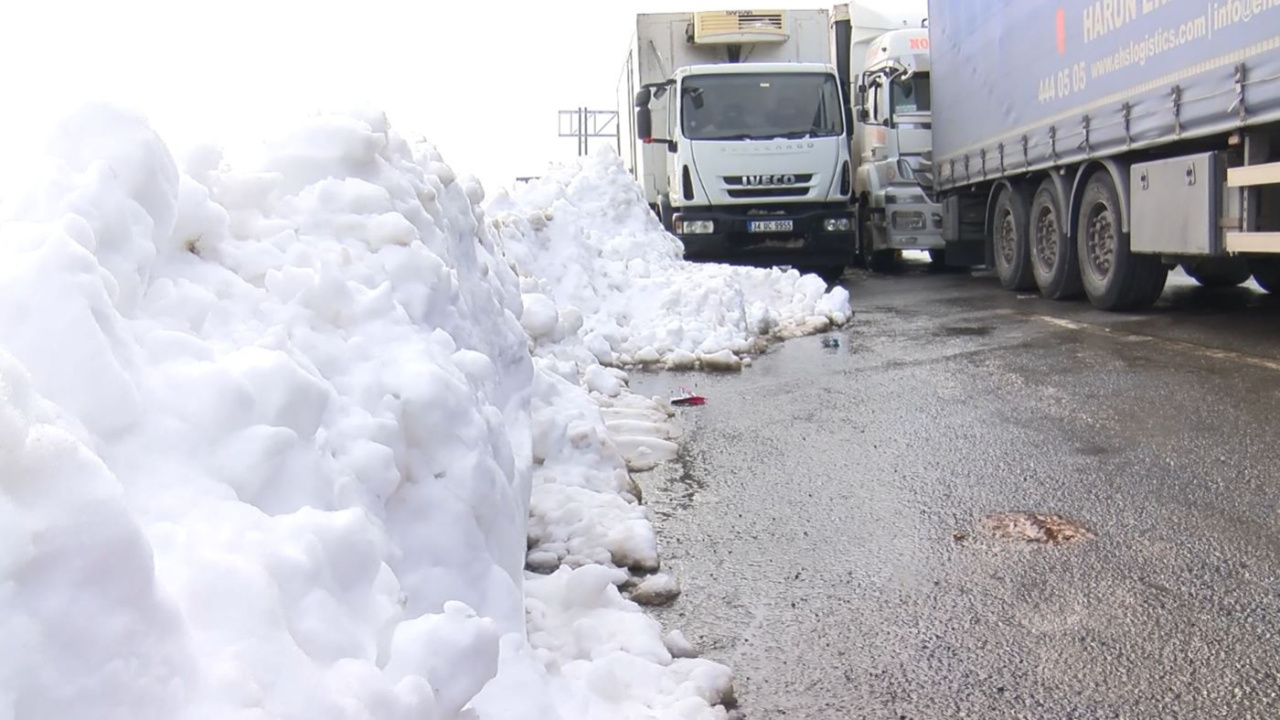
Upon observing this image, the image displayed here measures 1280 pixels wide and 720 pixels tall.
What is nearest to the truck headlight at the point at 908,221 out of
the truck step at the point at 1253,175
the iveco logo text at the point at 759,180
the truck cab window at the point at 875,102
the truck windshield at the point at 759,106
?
the truck cab window at the point at 875,102

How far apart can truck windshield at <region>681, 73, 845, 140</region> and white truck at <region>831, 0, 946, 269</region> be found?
112 centimetres

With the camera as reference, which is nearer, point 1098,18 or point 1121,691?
point 1121,691

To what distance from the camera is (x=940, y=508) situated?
14.5ft

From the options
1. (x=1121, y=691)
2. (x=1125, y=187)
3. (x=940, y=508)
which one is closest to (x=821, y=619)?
(x=1121, y=691)

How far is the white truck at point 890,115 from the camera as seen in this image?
54.0ft

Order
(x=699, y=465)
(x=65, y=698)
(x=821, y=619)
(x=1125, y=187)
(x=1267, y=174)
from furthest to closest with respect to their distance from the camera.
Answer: (x=1125, y=187) < (x=1267, y=174) < (x=699, y=465) < (x=821, y=619) < (x=65, y=698)

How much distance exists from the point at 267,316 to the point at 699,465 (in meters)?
Answer: 2.86

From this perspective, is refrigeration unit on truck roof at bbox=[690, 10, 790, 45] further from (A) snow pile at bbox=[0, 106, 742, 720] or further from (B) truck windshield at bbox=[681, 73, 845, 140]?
(A) snow pile at bbox=[0, 106, 742, 720]

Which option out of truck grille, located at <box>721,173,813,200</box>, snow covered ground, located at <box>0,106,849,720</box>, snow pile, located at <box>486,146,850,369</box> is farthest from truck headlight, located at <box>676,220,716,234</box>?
snow covered ground, located at <box>0,106,849,720</box>

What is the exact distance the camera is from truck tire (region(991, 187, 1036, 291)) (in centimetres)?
1313

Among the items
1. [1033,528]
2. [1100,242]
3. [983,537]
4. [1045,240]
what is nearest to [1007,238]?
[1045,240]

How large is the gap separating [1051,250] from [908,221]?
16.2 feet

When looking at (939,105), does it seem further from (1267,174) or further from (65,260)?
(65,260)

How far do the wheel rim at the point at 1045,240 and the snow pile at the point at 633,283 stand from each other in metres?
2.44
